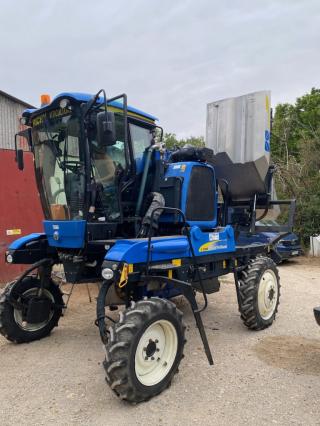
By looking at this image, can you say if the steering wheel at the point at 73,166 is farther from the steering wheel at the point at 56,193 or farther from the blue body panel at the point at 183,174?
the blue body panel at the point at 183,174

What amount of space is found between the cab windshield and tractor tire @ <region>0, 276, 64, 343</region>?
100 centimetres

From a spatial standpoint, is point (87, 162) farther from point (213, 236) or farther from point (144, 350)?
point (144, 350)

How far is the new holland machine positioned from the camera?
3742 millimetres

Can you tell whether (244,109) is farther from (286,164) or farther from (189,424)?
(286,164)

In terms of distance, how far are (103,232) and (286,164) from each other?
1383cm

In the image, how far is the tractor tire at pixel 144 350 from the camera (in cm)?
338

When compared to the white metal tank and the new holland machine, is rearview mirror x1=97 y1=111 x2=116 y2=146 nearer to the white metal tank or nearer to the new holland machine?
the new holland machine

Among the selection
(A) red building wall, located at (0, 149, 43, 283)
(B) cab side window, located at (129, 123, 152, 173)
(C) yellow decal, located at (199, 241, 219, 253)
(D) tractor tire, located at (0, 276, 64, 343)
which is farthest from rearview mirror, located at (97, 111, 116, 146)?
(A) red building wall, located at (0, 149, 43, 283)

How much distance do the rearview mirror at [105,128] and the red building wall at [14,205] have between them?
182 inches

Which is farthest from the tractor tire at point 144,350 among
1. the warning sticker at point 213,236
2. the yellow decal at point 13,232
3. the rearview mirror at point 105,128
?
the yellow decal at point 13,232

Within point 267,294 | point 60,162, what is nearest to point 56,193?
point 60,162

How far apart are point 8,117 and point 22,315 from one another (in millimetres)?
13296

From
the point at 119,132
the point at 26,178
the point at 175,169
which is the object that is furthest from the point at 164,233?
the point at 26,178

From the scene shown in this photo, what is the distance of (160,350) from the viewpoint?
3814 millimetres
